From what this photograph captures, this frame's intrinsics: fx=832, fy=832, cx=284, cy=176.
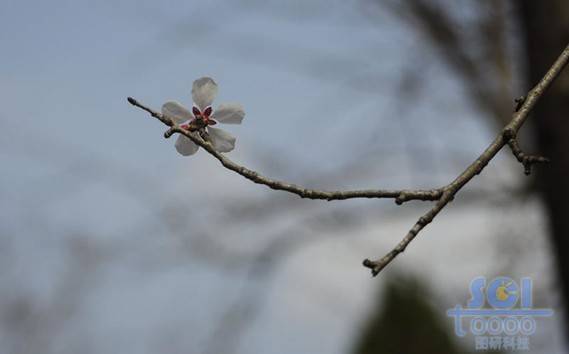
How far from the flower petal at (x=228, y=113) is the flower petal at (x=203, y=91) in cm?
3

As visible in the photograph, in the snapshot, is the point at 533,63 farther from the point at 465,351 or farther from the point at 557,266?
the point at 465,351

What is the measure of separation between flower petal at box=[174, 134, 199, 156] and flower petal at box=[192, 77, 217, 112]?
0.07 m

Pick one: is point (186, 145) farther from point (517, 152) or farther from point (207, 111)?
point (517, 152)

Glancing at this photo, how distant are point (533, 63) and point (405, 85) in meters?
1.86

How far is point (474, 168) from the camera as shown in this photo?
1396mm

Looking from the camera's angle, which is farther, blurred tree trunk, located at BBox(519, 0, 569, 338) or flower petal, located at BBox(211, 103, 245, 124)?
blurred tree trunk, located at BBox(519, 0, 569, 338)

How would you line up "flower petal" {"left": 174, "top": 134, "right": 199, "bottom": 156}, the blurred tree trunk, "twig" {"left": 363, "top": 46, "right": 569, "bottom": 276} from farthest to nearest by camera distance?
the blurred tree trunk → "flower petal" {"left": 174, "top": 134, "right": 199, "bottom": 156} → "twig" {"left": 363, "top": 46, "right": 569, "bottom": 276}

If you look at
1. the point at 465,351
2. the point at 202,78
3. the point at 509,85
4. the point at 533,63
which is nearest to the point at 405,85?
the point at 509,85

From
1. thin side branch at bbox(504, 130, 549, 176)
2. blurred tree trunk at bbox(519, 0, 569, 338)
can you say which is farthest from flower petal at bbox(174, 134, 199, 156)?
blurred tree trunk at bbox(519, 0, 569, 338)

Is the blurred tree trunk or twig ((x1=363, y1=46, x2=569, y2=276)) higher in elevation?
the blurred tree trunk

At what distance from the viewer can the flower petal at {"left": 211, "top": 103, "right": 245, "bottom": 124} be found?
1581 millimetres

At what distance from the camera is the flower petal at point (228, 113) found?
158cm

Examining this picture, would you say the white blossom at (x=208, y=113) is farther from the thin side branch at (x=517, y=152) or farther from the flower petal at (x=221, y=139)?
the thin side branch at (x=517, y=152)

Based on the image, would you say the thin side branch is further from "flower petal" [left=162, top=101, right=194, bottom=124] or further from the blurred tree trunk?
the blurred tree trunk
